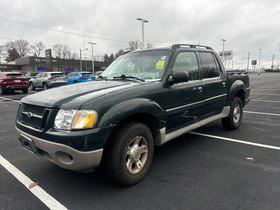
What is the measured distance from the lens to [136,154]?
3.55 metres

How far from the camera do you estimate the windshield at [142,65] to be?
4.23m

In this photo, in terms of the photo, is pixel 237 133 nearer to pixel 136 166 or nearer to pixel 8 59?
pixel 136 166

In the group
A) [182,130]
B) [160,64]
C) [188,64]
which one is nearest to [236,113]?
[188,64]

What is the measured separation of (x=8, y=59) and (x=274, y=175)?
340 ft

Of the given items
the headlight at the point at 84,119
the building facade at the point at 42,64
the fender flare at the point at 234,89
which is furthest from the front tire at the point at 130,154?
the building facade at the point at 42,64

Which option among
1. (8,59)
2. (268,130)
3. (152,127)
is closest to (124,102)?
(152,127)

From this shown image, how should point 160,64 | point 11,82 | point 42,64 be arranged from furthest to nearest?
1. point 42,64
2. point 11,82
3. point 160,64

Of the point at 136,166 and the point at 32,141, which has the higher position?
the point at 32,141

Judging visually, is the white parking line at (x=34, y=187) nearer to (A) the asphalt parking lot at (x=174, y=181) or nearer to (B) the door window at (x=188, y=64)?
(A) the asphalt parking lot at (x=174, y=181)

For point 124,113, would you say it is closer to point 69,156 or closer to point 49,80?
point 69,156

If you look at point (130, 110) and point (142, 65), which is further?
point (142, 65)

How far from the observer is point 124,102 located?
336 cm

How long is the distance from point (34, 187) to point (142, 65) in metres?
2.47

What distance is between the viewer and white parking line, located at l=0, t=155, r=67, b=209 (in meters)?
3.13
